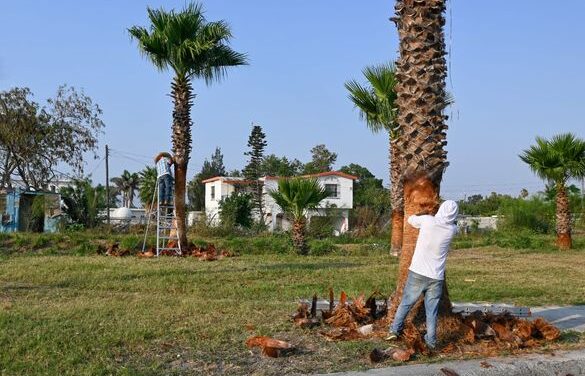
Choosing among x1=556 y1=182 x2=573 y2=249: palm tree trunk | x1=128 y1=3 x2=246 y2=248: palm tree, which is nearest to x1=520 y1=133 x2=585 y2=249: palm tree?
x1=556 y1=182 x2=573 y2=249: palm tree trunk

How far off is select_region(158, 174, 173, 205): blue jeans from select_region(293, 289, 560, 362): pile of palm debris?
37.9ft

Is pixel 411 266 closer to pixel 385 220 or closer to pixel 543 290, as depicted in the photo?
pixel 543 290

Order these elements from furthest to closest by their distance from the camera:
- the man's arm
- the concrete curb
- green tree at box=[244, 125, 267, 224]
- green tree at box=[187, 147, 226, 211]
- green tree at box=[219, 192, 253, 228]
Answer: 1. green tree at box=[187, 147, 226, 211]
2. green tree at box=[244, 125, 267, 224]
3. green tree at box=[219, 192, 253, 228]
4. the man's arm
5. the concrete curb

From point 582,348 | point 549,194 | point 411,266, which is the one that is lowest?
point 582,348

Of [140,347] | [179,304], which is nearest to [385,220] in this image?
[179,304]

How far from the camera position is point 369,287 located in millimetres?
11586

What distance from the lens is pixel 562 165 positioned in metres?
24.7

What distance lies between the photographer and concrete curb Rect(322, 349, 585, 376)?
5.89 m

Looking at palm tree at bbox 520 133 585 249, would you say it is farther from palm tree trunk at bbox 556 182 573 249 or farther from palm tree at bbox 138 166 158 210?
palm tree at bbox 138 166 158 210

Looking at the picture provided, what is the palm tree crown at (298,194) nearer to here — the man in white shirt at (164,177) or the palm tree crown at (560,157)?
the man in white shirt at (164,177)

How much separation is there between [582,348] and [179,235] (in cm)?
1311

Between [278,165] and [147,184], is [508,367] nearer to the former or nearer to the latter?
[147,184]

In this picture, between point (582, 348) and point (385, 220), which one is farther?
point (385, 220)

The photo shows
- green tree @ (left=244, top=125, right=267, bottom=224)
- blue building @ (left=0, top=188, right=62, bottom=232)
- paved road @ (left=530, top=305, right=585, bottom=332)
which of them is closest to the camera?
paved road @ (left=530, top=305, right=585, bottom=332)
